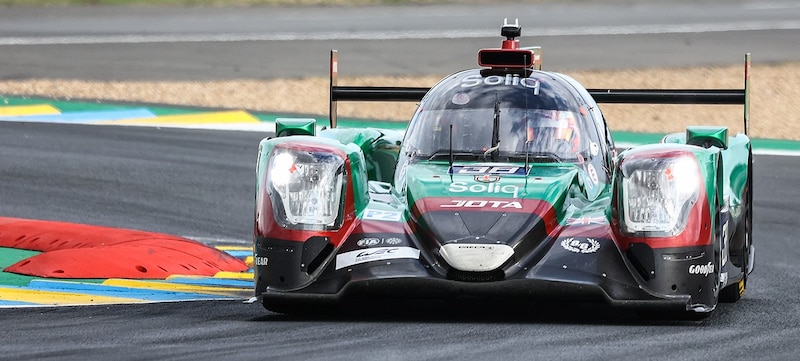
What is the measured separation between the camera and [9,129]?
53.8 feet

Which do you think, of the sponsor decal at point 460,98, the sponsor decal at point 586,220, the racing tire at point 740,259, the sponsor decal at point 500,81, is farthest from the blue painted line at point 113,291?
the racing tire at point 740,259

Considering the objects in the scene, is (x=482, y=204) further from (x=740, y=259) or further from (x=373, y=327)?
(x=740, y=259)

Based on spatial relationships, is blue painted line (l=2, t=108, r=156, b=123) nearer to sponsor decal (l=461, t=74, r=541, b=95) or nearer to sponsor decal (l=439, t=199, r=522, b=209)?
sponsor decal (l=461, t=74, r=541, b=95)

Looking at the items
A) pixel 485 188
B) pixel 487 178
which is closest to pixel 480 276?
pixel 485 188

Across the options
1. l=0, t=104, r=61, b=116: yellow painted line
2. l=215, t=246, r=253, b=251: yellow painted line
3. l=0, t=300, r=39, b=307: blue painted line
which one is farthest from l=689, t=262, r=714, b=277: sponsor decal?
l=0, t=104, r=61, b=116: yellow painted line

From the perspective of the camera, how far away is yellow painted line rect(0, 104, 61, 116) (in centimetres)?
1761

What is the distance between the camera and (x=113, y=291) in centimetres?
883

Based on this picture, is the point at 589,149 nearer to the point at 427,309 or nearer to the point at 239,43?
the point at 427,309

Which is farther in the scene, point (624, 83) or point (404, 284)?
point (624, 83)

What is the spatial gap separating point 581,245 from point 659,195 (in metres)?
0.45

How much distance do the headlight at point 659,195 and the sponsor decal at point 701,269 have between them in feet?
0.60

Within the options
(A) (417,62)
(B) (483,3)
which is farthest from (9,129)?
(B) (483,3)

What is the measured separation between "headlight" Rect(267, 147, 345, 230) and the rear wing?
2251 millimetres

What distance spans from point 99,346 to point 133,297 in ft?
5.73
